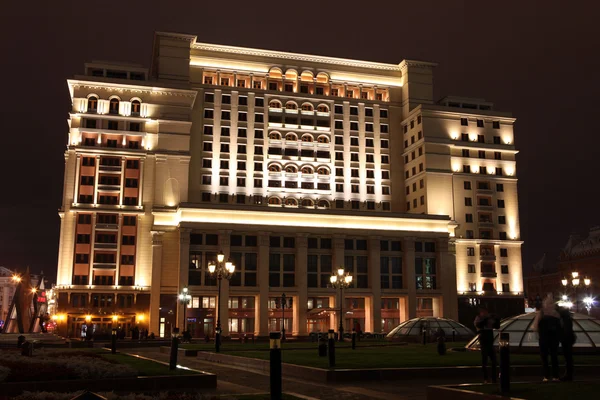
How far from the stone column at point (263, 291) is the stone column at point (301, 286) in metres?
3.92

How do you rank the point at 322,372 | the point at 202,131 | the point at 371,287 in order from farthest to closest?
the point at 202,131 < the point at 371,287 < the point at 322,372

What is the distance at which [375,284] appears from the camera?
277 ft

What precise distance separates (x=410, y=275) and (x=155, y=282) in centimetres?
3276

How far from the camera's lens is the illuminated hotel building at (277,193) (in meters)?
80.6

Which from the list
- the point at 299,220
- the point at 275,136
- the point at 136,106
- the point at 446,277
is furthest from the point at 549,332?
the point at 275,136

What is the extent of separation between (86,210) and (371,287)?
37396mm

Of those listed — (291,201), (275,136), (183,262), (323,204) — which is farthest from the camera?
(275,136)

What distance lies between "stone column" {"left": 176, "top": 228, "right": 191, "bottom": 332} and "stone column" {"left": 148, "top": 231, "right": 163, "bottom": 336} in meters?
2.78

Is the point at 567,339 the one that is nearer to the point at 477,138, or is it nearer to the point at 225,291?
the point at 225,291

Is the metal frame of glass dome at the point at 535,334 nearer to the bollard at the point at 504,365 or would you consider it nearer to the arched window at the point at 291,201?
the bollard at the point at 504,365

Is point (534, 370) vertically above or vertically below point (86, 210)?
below

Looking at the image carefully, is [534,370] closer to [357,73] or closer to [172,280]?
[172,280]

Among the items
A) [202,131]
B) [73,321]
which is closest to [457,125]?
[202,131]

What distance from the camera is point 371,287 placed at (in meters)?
84.6
